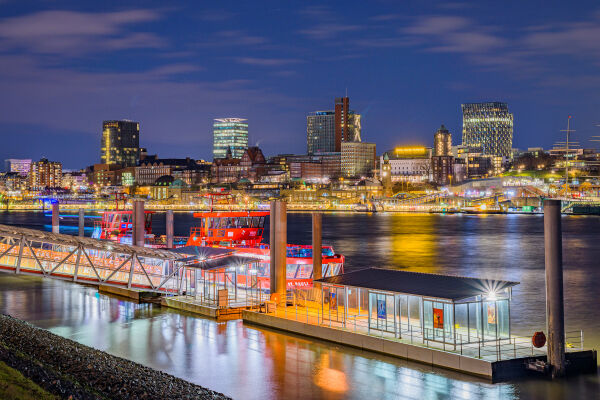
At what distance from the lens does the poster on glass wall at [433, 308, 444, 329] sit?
2139 centimetres

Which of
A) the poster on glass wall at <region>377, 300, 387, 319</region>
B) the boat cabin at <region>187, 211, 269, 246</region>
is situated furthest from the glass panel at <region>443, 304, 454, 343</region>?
the boat cabin at <region>187, 211, 269, 246</region>

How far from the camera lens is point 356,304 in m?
25.4

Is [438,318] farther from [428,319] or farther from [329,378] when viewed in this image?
[329,378]

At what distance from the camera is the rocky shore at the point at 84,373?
17.0 m

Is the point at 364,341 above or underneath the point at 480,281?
underneath

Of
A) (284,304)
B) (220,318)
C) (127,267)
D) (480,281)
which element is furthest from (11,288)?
(480,281)

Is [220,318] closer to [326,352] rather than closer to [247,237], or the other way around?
[326,352]

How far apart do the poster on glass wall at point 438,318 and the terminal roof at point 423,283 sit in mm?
538

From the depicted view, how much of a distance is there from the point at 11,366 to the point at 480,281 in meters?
14.2

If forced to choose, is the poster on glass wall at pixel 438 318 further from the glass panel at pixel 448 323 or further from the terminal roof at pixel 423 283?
the terminal roof at pixel 423 283

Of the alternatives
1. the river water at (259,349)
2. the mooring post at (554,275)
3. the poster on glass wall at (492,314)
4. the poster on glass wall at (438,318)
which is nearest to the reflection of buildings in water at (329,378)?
the river water at (259,349)

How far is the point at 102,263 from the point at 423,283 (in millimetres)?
21212

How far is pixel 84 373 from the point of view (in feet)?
63.0

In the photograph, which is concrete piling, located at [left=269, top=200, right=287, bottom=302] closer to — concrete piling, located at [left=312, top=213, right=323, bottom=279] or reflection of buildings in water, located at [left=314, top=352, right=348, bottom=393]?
concrete piling, located at [left=312, top=213, right=323, bottom=279]
